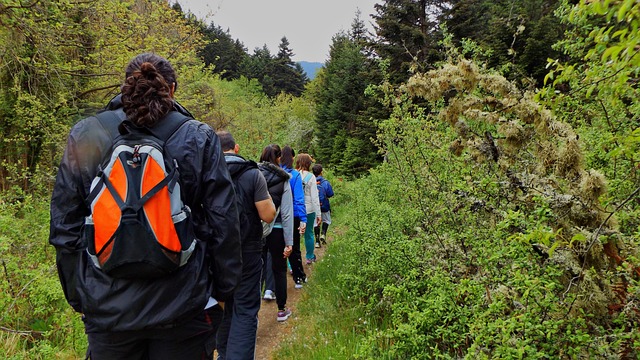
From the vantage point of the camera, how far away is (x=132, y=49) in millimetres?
8766

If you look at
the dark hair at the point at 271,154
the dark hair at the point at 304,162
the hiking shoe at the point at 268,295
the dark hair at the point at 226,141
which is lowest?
the hiking shoe at the point at 268,295

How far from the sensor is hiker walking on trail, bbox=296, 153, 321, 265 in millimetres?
6625

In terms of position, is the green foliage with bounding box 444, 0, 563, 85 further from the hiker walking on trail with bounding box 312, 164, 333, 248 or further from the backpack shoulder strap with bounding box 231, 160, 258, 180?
the backpack shoulder strap with bounding box 231, 160, 258, 180

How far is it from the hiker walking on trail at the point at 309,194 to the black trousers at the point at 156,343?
4735 mm

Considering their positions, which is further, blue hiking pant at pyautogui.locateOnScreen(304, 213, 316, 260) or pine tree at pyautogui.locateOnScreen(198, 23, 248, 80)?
pine tree at pyautogui.locateOnScreen(198, 23, 248, 80)

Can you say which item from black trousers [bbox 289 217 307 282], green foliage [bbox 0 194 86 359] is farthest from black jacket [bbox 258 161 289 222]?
green foliage [bbox 0 194 86 359]

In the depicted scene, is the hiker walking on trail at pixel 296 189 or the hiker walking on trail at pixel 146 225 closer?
the hiker walking on trail at pixel 146 225

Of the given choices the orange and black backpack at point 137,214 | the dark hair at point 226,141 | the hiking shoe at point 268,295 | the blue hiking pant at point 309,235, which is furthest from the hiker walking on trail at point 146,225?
the blue hiking pant at point 309,235

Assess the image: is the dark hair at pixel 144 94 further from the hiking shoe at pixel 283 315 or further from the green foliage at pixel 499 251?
the hiking shoe at pixel 283 315

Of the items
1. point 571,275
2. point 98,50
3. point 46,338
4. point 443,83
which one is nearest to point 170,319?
point 571,275

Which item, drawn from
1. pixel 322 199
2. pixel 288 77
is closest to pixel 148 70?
pixel 322 199

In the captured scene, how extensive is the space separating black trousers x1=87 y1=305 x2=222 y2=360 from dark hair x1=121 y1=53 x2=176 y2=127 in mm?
1001

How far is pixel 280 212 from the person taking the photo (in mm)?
4496

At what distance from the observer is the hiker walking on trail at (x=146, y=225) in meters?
1.61
